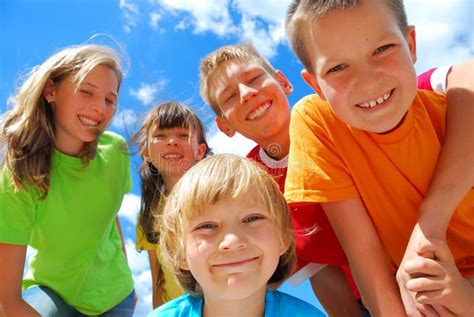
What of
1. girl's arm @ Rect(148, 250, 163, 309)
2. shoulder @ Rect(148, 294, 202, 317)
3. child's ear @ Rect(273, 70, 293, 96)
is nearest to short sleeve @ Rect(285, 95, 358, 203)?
shoulder @ Rect(148, 294, 202, 317)

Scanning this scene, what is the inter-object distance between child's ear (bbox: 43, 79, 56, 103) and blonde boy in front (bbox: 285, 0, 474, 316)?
7.14 feet

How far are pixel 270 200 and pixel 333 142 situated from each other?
434 millimetres

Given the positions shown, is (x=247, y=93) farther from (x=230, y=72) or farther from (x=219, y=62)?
(x=219, y=62)

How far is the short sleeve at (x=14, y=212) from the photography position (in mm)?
3609

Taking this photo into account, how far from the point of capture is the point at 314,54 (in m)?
2.46

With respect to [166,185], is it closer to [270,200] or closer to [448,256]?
[270,200]

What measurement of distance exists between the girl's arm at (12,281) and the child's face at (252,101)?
1809 mm

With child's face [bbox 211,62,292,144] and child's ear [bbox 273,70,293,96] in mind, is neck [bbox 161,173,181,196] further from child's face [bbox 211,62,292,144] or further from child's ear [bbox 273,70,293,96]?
child's ear [bbox 273,70,293,96]

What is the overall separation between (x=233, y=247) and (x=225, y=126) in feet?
6.06

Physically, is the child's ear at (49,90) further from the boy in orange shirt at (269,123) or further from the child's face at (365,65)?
the child's face at (365,65)

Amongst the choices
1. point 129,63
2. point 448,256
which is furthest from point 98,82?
point 448,256

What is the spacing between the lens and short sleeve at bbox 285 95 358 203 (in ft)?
8.14

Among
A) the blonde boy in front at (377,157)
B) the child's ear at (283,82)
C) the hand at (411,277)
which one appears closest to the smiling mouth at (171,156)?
the child's ear at (283,82)

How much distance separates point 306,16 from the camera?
246 cm
